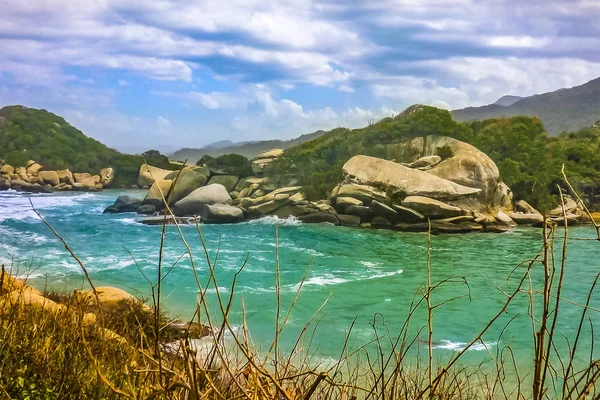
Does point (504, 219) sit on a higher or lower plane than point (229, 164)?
lower

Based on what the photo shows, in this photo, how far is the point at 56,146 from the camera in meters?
18.9

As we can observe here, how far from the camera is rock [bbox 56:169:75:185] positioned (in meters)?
18.3

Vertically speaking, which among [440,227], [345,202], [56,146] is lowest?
[440,227]

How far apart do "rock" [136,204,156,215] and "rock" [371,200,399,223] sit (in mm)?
5962

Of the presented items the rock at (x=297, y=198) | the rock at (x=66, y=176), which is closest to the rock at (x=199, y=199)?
the rock at (x=297, y=198)

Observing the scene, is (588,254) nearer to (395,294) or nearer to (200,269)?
(395,294)

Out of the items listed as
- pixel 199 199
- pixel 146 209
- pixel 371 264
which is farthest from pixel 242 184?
pixel 371 264

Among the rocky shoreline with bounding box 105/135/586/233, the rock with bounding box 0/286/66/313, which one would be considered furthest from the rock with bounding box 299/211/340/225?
the rock with bounding box 0/286/66/313

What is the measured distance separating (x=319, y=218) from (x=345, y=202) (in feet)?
2.51

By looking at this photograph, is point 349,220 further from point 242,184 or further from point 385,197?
point 242,184

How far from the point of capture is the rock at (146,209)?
15648 mm

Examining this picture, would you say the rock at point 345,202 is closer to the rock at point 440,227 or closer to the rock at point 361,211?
the rock at point 361,211

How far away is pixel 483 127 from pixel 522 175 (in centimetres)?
314

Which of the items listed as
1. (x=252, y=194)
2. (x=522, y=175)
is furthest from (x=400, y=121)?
(x=252, y=194)
